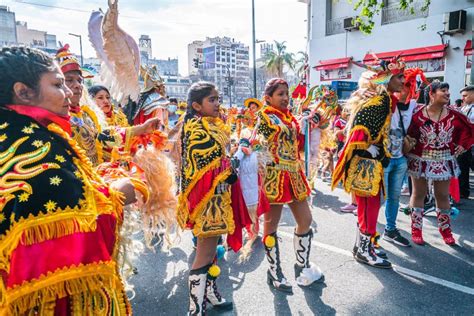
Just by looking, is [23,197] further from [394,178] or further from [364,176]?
[394,178]

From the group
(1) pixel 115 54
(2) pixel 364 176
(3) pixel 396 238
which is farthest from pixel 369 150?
(1) pixel 115 54

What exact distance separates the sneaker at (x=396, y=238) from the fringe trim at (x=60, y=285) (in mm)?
4129

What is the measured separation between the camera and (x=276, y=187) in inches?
135

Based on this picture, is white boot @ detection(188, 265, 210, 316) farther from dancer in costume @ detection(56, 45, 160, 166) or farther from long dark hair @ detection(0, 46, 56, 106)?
long dark hair @ detection(0, 46, 56, 106)

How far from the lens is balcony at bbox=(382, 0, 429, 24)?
1625cm

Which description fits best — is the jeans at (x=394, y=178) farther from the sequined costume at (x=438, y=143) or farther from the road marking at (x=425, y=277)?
the road marking at (x=425, y=277)

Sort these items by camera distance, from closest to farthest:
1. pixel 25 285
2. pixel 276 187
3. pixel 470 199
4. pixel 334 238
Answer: pixel 25 285 → pixel 276 187 → pixel 334 238 → pixel 470 199

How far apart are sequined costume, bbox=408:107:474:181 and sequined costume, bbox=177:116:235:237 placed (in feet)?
9.82

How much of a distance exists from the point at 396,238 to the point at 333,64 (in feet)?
55.0

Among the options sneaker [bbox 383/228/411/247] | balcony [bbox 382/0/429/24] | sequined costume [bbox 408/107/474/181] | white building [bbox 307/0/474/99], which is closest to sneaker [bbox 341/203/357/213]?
sneaker [bbox 383/228/411/247]

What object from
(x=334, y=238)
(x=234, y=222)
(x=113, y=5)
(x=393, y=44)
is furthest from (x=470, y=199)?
(x=393, y=44)

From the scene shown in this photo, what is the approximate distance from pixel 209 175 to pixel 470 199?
6.14m

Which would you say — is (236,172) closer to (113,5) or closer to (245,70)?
(113,5)

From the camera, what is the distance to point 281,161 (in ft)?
11.5
